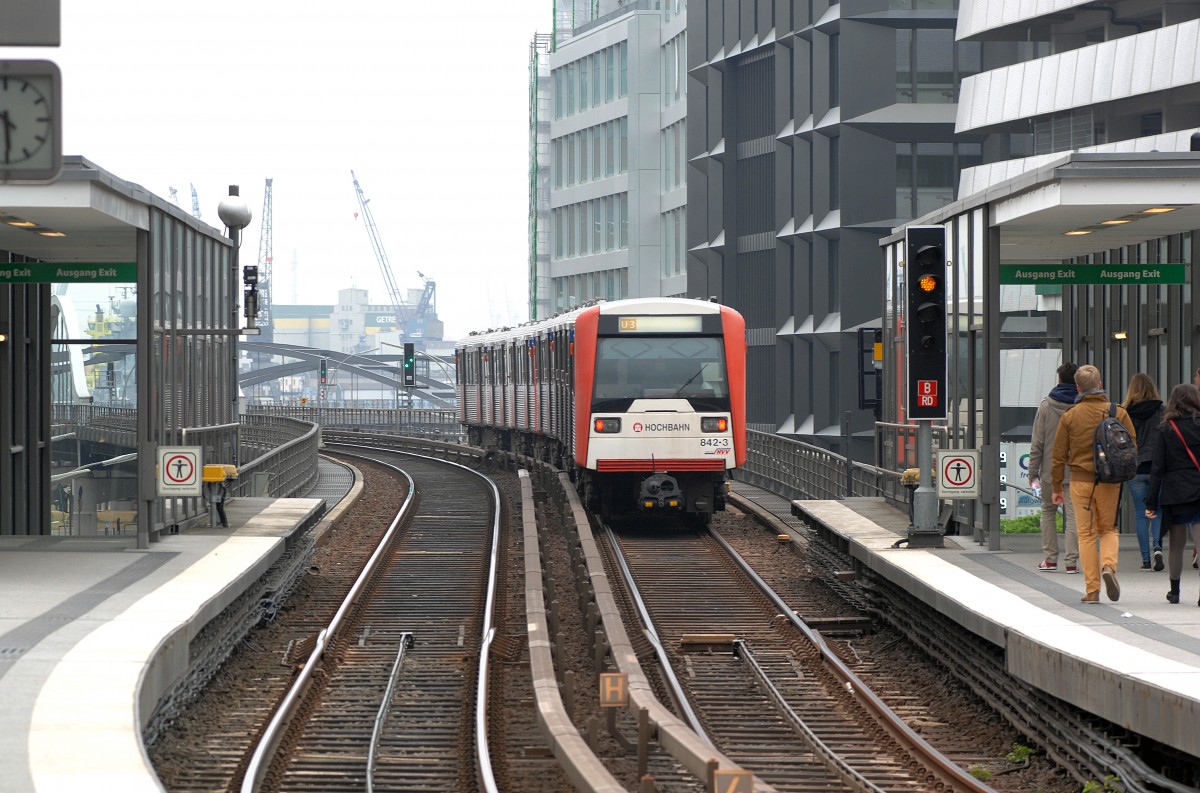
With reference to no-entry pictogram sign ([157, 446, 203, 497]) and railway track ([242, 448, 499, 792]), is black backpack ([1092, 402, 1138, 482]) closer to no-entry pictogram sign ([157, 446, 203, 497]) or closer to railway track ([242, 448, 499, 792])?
railway track ([242, 448, 499, 792])

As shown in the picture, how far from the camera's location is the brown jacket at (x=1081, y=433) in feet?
40.7

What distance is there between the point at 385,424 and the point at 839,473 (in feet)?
174

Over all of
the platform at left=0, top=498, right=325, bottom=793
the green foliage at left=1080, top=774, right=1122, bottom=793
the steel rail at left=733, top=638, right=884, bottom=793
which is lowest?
the steel rail at left=733, top=638, right=884, bottom=793

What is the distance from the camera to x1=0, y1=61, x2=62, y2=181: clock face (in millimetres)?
7441

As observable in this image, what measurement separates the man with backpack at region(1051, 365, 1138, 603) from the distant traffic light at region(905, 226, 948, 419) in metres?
3.19

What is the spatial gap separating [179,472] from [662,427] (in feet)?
26.6

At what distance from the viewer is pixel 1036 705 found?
416 inches

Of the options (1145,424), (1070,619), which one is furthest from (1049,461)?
(1070,619)

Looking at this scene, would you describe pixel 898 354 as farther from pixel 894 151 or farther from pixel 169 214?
pixel 894 151

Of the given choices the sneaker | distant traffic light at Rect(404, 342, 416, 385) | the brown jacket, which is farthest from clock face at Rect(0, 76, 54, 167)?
distant traffic light at Rect(404, 342, 416, 385)

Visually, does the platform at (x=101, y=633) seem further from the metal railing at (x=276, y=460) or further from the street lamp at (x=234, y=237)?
the metal railing at (x=276, y=460)

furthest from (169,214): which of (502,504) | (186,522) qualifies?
(502,504)

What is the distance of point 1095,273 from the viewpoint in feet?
52.3

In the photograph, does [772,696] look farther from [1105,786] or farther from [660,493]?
[660,493]
